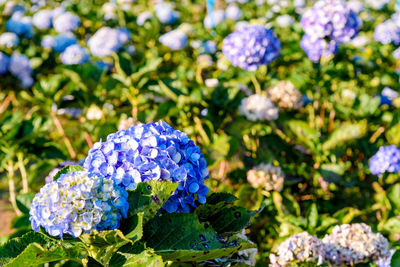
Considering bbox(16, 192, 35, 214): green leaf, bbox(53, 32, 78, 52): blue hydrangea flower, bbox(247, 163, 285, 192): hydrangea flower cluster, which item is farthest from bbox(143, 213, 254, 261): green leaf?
bbox(53, 32, 78, 52): blue hydrangea flower

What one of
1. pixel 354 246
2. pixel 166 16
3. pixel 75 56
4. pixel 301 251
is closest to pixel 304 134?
pixel 354 246

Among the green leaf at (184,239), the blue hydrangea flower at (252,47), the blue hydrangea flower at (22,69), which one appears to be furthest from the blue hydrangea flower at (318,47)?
the blue hydrangea flower at (22,69)

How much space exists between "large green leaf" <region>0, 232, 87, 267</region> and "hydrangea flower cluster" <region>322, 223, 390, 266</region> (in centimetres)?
94

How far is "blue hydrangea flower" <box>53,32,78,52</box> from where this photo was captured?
3.73m

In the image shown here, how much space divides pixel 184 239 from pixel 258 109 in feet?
4.76

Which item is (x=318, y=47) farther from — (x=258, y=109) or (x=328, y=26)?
(x=258, y=109)

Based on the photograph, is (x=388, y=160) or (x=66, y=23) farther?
(x=66, y=23)

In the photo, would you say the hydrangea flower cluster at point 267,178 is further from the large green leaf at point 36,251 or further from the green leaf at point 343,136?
the large green leaf at point 36,251

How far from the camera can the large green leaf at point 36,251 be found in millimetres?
854

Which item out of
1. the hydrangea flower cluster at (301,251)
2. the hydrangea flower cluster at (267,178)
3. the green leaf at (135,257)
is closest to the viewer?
the green leaf at (135,257)

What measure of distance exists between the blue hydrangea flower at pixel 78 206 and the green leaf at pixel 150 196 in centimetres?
4

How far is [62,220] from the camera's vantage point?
2.80 feet

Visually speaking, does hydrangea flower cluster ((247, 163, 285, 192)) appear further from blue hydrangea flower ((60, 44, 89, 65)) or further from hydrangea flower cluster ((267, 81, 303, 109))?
blue hydrangea flower ((60, 44, 89, 65))

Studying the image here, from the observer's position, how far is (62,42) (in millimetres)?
3738
